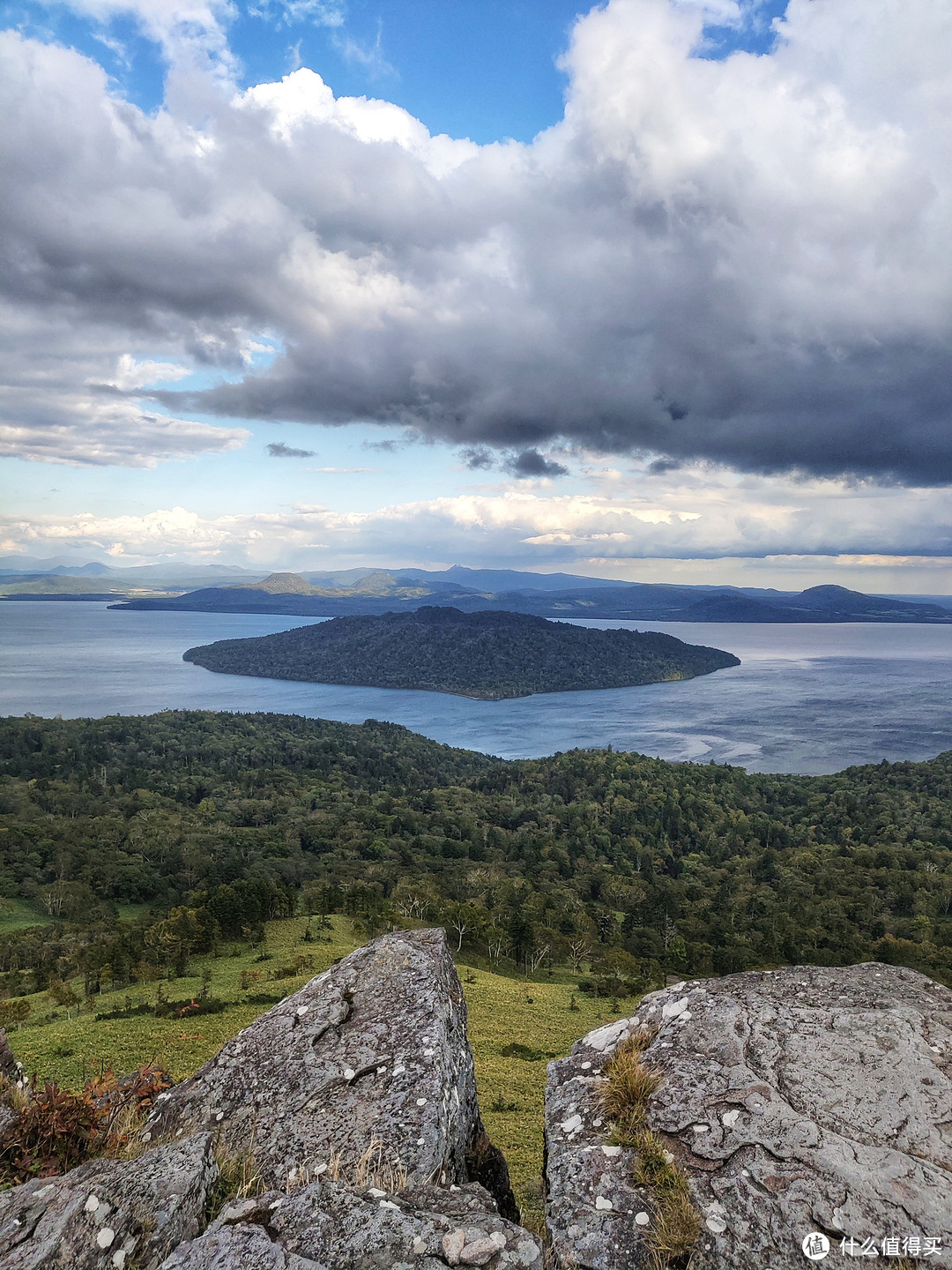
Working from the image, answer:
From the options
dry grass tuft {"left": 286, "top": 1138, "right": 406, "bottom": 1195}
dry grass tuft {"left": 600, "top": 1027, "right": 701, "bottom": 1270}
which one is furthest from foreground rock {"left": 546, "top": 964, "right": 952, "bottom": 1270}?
dry grass tuft {"left": 286, "top": 1138, "right": 406, "bottom": 1195}

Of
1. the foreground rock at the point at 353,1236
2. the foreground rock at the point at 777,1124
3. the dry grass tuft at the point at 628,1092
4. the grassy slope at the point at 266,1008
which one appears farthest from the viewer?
the grassy slope at the point at 266,1008

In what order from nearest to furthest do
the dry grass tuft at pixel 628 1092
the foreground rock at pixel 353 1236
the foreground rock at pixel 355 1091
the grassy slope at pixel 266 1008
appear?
1. the foreground rock at pixel 353 1236
2. the dry grass tuft at pixel 628 1092
3. the foreground rock at pixel 355 1091
4. the grassy slope at pixel 266 1008

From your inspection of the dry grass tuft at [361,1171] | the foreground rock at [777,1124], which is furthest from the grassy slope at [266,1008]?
the foreground rock at [777,1124]

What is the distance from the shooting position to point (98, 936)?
4609 cm

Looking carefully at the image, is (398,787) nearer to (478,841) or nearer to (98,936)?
(478,841)

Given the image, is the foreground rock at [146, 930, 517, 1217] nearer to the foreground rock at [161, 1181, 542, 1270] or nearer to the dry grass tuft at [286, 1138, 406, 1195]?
the dry grass tuft at [286, 1138, 406, 1195]

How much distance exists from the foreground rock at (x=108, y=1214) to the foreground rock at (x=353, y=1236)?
314 millimetres

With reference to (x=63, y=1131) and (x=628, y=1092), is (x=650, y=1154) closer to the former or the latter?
(x=628, y=1092)

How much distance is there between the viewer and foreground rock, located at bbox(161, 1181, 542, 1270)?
3.90 m

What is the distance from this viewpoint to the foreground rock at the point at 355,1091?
5.37m

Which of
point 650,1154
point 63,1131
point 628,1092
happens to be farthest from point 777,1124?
point 63,1131

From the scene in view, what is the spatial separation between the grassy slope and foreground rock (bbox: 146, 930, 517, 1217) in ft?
8.71

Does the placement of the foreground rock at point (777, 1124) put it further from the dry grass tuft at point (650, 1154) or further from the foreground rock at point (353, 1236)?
the foreground rock at point (353, 1236)

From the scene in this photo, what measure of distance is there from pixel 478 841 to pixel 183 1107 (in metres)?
92.3
